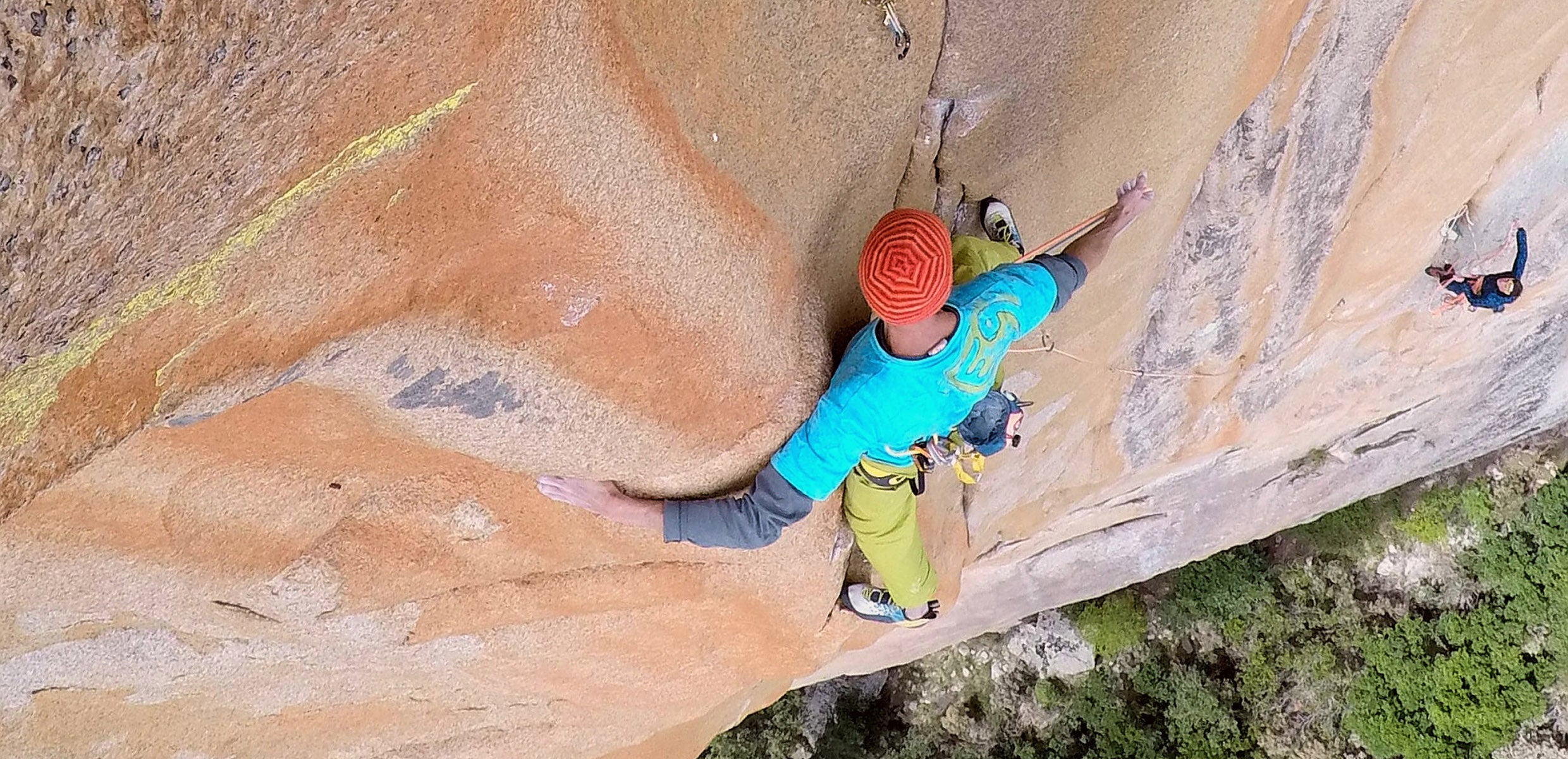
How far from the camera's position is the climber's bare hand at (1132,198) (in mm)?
2266

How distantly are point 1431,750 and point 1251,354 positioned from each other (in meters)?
3.16

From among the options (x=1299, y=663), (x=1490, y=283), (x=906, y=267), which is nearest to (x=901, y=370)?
(x=906, y=267)

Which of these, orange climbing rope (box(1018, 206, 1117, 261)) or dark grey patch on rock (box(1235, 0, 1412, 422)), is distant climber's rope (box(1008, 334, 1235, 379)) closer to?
dark grey patch on rock (box(1235, 0, 1412, 422))

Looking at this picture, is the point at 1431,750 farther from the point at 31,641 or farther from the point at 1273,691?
the point at 31,641

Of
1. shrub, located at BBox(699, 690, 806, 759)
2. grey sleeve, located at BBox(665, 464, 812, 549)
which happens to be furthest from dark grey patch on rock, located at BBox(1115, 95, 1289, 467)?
shrub, located at BBox(699, 690, 806, 759)

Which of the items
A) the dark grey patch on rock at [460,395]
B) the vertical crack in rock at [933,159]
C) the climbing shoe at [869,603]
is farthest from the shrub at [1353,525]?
the dark grey patch on rock at [460,395]

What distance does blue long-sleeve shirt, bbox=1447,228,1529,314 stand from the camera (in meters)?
3.16

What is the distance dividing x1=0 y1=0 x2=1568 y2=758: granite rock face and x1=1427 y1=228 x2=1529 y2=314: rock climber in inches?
3.2

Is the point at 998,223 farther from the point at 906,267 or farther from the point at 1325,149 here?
the point at 1325,149

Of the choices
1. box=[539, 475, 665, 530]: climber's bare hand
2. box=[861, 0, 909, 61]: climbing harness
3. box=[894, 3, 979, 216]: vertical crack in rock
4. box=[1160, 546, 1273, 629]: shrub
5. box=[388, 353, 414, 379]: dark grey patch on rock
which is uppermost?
box=[861, 0, 909, 61]: climbing harness

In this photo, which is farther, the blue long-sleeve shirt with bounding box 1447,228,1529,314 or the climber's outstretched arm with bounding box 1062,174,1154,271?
the blue long-sleeve shirt with bounding box 1447,228,1529,314

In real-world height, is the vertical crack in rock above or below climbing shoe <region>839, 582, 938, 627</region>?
→ above

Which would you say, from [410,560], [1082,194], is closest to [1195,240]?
[1082,194]

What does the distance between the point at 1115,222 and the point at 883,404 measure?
815 millimetres
